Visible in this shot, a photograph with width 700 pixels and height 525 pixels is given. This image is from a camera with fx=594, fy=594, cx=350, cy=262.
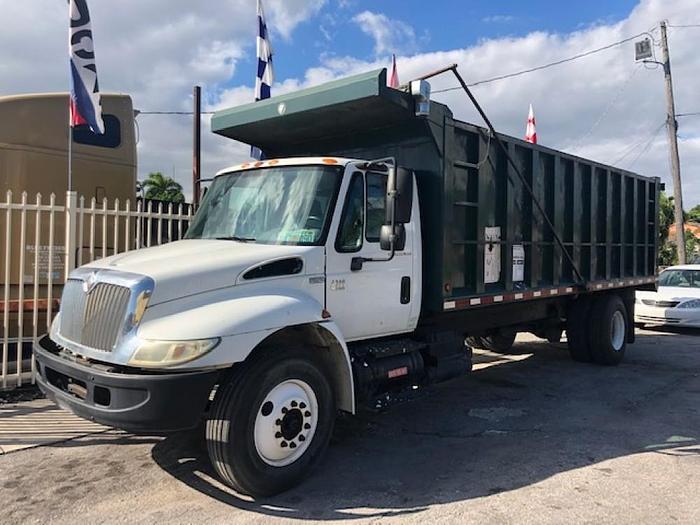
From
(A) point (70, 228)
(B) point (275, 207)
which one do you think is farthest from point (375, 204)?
(A) point (70, 228)

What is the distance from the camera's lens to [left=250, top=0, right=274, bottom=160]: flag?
34.8 feet

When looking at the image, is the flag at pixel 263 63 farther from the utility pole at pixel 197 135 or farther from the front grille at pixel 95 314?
the front grille at pixel 95 314

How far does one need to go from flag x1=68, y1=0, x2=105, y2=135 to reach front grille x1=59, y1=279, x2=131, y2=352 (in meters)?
3.14

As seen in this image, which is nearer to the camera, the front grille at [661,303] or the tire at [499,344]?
the tire at [499,344]

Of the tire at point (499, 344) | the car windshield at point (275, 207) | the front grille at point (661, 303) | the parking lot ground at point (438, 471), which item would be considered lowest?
the parking lot ground at point (438, 471)

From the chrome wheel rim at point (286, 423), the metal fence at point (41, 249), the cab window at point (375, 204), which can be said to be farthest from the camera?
the metal fence at point (41, 249)

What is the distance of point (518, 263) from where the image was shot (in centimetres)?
685

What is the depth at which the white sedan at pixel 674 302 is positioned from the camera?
12.6 metres

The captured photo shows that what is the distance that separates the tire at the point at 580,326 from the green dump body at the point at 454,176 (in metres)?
0.79

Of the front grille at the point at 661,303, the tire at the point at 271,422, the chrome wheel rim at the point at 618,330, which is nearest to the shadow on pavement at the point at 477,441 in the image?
the tire at the point at 271,422

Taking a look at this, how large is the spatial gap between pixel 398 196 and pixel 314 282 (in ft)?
3.05

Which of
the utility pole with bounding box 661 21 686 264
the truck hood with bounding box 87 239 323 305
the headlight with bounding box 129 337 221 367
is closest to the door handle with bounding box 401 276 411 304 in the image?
the truck hood with bounding box 87 239 323 305

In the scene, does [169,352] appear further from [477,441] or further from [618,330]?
[618,330]

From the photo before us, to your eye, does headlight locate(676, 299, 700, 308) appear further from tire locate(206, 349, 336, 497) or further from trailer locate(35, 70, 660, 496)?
tire locate(206, 349, 336, 497)
